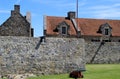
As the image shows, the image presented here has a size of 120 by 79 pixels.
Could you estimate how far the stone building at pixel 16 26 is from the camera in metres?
54.4

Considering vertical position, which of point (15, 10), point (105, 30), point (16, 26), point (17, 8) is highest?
point (17, 8)

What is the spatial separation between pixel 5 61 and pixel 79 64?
22.0ft

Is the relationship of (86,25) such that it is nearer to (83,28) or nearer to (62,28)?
(83,28)

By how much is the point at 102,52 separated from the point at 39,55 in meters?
18.3

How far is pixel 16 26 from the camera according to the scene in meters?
54.6

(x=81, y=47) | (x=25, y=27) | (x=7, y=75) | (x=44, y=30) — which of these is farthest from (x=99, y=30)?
(x=7, y=75)

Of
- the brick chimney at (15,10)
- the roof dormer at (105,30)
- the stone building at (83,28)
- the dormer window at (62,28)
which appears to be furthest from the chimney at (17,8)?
the roof dormer at (105,30)

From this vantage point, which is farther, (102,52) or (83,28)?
(83,28)

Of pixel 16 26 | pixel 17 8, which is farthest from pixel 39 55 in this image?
pixel 17 8

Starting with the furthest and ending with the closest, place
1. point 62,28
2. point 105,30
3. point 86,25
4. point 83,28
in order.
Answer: point 86,25 < point 105,30 < point 83,28 < point 62,28

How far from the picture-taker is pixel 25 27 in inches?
2148

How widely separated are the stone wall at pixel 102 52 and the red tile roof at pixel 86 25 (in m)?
10.0

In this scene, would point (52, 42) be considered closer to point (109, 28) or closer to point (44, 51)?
point (44, 51)

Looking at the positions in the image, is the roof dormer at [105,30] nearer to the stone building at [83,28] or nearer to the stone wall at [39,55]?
the stone building at [83,28]
